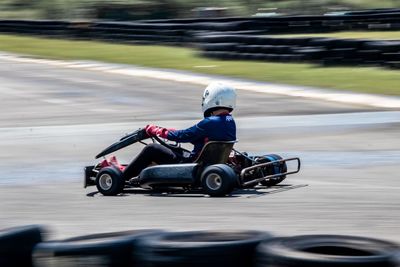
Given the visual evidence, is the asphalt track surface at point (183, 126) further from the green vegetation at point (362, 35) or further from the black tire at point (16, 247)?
the green vegetation at point (362, 35)

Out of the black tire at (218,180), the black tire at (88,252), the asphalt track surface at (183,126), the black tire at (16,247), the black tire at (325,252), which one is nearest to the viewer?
the black tire at (325,252)

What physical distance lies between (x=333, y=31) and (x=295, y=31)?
5.56 ft

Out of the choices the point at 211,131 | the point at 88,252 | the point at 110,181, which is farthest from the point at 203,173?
the point at 88,252

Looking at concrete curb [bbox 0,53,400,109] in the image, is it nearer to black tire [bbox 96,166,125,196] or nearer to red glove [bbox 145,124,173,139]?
red glove [bbox 145,124,173,139]

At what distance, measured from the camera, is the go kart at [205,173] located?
366 inches

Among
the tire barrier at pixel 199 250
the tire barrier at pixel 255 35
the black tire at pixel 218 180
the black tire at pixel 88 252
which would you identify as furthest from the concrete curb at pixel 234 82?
the black tire at pixel 88 252

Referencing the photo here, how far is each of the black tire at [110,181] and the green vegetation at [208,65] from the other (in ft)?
34.7

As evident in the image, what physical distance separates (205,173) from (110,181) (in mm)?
1121

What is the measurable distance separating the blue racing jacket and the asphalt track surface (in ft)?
1.91

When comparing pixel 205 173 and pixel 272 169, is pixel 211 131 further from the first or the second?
pixel 272 169

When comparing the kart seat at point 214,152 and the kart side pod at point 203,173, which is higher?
the kart seat at point 214,152

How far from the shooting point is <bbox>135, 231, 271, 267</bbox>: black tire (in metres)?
5.10

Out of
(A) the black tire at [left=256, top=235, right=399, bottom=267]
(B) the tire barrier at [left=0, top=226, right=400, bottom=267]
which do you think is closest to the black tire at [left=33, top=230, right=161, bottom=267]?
(B) the tire barrier at [left=0, top=226, right=400, bottom=267]

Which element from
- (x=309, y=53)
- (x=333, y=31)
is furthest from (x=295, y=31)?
(x=309, y=53)
